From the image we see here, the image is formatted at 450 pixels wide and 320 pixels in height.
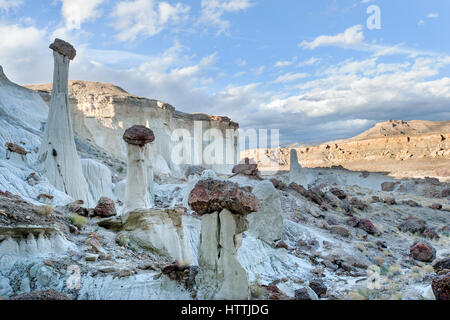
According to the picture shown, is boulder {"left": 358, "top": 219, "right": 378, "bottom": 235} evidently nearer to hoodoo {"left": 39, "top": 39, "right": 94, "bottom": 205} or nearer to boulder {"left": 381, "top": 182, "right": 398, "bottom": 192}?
hoodoo {"left": 39, "top": 39, "right": 94, "bottom": 205}

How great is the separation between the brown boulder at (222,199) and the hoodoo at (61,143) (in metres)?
10.8

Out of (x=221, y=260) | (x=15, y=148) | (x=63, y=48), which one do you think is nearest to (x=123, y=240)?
(x=221, y=260)

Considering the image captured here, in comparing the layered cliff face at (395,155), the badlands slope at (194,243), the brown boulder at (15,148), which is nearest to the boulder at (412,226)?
the badlands slope at (194,243)

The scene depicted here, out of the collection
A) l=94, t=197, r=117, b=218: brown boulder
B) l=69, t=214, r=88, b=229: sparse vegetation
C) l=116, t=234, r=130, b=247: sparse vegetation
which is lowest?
l=116, t=234, r=130, b=247: sparse vegetation

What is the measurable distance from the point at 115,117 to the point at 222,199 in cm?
3173

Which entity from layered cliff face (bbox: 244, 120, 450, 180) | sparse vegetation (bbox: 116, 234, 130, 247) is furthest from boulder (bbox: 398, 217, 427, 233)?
layered cliff face (bbox: 244, 120, 450, 180)

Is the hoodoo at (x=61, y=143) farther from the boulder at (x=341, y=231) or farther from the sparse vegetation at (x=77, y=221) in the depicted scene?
the boulder at (x=341, y=231)

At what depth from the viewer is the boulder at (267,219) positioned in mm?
10711

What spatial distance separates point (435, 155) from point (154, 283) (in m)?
55.5

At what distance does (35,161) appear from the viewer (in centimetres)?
1400

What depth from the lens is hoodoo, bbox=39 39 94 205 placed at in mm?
13516

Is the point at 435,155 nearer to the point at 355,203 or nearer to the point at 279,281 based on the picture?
the point at 355,203

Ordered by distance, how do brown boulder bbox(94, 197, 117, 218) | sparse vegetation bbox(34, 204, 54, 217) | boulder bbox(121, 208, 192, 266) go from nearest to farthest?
1. sparse vegetation bbox(34, 204, 54, 217)
2. boulder bbox(121, 208, 192, 266)
3. brown boulder bbox(94, 197, 117, 218)
